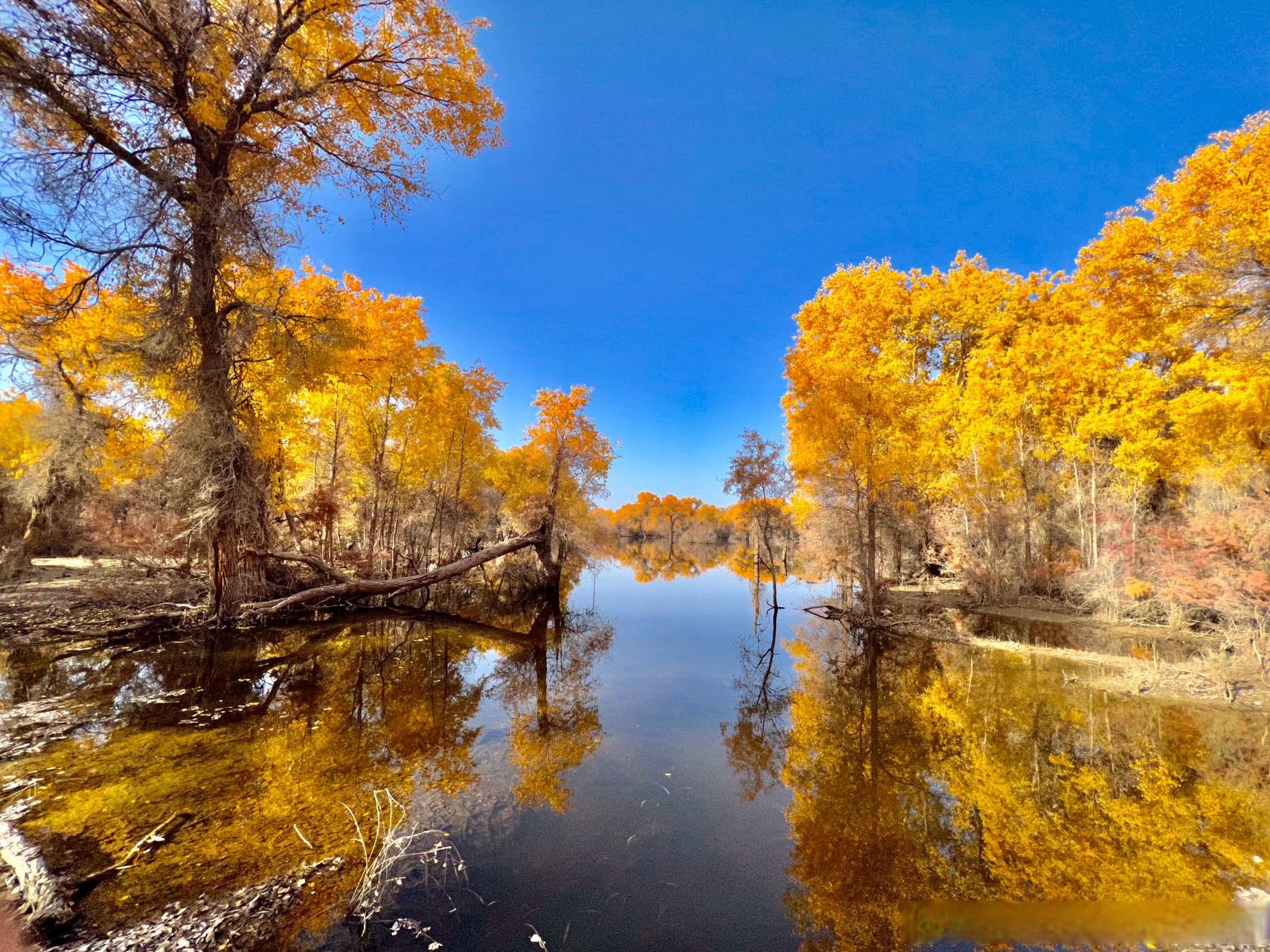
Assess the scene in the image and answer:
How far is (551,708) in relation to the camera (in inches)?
332

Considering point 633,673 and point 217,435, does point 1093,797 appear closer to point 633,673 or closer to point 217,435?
point 633,673

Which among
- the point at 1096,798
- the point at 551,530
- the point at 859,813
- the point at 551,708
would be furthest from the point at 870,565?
the point at 551,530

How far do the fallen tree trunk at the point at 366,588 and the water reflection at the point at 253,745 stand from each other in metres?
0.79

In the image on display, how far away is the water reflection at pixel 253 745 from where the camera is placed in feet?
12.9

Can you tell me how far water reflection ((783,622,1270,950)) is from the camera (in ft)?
13.1

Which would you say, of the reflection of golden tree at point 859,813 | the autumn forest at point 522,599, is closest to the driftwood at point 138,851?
the autumn forest at point 522,599

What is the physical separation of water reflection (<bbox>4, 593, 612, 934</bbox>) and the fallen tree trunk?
79cm

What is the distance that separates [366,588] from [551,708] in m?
8.86

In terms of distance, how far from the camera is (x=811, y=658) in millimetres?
12102

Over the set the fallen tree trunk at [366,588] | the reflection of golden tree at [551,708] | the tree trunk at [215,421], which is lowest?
the reflection of golden tree at [551,708]

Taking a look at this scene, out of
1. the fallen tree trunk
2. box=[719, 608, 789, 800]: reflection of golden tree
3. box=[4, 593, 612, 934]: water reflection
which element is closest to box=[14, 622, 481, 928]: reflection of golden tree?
box=[4, 593, 612, 934]: water reflection

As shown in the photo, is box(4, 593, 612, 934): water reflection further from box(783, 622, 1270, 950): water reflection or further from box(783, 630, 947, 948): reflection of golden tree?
box(783, 622, 1270, 950): water reflection

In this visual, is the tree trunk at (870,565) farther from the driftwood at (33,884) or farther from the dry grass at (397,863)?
the driftwood at (33,884)

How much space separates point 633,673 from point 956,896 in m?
7.48
